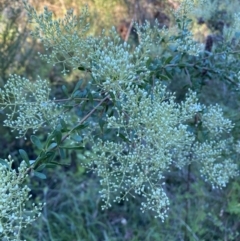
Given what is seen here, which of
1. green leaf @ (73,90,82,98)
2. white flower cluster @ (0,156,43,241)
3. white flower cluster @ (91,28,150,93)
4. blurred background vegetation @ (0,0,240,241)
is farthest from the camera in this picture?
blurred background vegetation @ (0,0,240,241)

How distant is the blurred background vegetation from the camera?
7.42 feet

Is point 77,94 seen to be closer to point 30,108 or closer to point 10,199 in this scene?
point 30,108

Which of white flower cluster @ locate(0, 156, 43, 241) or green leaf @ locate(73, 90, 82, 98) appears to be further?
green leaf @ locate(73, 90, 82, 98)

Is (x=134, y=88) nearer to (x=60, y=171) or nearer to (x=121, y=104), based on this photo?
(x=121, y=104)

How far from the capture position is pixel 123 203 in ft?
8.91

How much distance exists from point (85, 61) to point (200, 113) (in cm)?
37

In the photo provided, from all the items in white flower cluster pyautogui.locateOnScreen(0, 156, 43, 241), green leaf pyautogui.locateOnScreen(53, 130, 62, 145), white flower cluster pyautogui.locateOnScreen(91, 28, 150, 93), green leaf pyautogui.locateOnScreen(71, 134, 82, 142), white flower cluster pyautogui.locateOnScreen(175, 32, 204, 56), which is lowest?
white flower cluster pyautogui.locateOnScreen(0, 156, 43, 241)

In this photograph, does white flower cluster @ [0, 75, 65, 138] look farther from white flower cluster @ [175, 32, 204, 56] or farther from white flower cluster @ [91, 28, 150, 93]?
white flower cluster @ [175, 32, 204, 56]

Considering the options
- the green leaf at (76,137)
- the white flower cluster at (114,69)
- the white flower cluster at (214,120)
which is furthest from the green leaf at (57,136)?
the white flower cluster at (214,120)

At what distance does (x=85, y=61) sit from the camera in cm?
114

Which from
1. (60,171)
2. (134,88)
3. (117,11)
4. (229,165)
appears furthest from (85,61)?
(60,171)

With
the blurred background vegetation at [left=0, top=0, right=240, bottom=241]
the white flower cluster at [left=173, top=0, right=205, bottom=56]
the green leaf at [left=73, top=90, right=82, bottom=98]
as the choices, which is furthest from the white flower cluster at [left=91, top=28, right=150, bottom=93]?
the blurred background vegetation at [left=0, top=0, right=240, bottom=241]

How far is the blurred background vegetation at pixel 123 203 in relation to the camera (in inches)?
89.0

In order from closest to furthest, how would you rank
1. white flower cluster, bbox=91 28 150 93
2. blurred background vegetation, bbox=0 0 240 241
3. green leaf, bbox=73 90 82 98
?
white flower cluster, bbox=91 28 150 93, green leaf, bbox=73 90 82 98, blurred background vegetation, bbox=0 0 240 241
